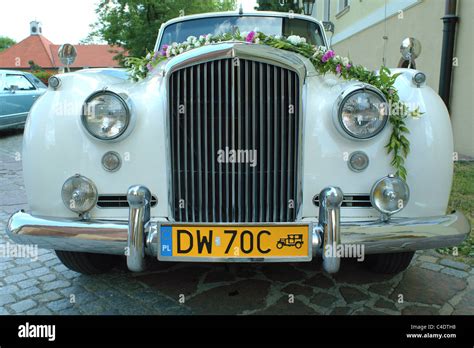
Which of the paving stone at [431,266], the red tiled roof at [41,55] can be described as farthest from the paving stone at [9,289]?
the red tiled roof at [41,55]

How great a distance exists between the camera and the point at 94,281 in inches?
115

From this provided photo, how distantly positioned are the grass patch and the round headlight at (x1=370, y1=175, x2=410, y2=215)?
1.10 meters

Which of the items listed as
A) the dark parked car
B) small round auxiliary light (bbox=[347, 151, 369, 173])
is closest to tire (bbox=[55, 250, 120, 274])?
small round auxiliary light (bbox=[347, 151, 369, 173])

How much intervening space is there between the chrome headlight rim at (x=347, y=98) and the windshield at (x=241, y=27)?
1.81 m

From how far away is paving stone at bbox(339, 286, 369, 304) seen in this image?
267 cm

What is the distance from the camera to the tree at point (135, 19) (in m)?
18.8

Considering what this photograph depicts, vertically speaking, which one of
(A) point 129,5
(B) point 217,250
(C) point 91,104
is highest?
(A) point 129,5

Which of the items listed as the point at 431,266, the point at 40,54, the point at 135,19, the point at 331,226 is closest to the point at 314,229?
the point at 331,226

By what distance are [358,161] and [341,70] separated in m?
0.60

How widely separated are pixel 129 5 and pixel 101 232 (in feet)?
62.4

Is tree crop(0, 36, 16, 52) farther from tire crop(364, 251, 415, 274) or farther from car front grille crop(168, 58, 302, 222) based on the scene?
tire crop(364, 251, 415, 274)
